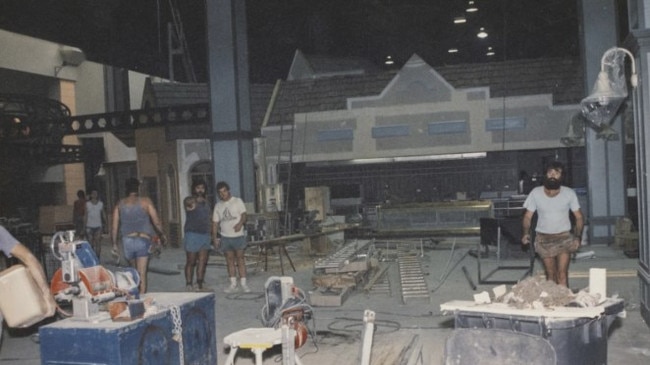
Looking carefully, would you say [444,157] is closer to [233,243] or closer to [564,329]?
[233,243]

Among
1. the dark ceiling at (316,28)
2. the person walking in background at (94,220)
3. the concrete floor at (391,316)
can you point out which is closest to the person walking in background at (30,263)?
the concrete floor at (391,316)

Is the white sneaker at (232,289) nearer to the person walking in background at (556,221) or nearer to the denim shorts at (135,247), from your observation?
the denim shorts at (135,247)

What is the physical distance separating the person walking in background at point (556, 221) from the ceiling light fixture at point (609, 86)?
0.96 meters

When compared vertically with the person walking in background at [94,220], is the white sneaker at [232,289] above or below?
below

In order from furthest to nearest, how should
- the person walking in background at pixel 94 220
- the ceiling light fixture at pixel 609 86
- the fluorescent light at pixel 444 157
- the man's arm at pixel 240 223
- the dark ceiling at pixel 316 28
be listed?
1. the dark ceiling at pixel 316 28
2. the fluorescent light at pixel 444 157
3. the person walking in background at pixel 94 220
4. the man's arm at pixel 240 223
5. the ceiling light fixture at pixel 609 86

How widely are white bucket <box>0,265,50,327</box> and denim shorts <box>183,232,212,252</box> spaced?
5.40 m

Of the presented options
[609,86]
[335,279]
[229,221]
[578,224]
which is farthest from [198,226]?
[609,86]

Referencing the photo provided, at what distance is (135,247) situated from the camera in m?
8.86

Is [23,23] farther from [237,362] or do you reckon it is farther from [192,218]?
[237,362]

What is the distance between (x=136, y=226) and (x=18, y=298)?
406 cm

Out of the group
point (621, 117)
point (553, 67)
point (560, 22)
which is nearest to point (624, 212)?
point (621, 117)

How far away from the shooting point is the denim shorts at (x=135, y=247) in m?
8.85

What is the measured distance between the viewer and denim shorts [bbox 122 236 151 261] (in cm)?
885

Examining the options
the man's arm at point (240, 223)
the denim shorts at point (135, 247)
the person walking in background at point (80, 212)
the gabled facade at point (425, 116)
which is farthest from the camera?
the gabled facade at point (425, 116)
